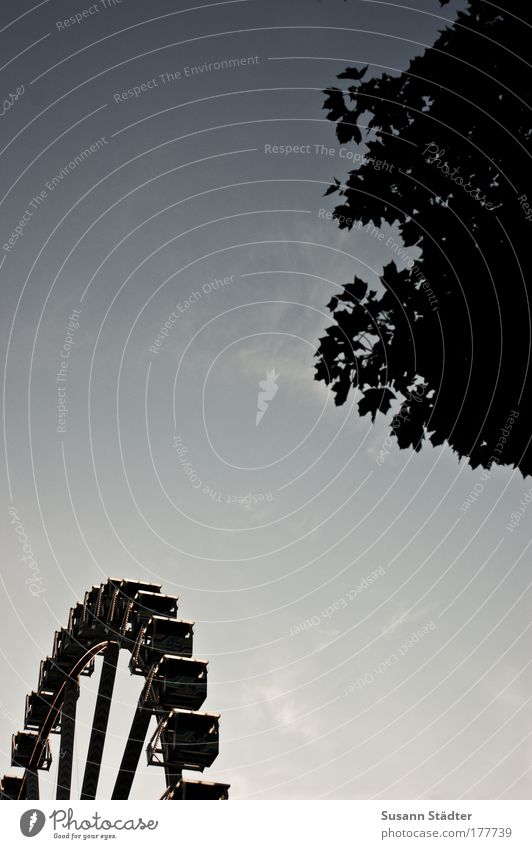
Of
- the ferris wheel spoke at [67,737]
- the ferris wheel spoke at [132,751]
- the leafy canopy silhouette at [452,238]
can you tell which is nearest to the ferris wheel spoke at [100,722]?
the ferris wheel spoke at [67,737]

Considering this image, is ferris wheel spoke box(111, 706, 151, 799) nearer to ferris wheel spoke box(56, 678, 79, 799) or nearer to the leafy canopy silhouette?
ferris wheel spoke box(56, 678, 79, 799)

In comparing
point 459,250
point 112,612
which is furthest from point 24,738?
point 459,250

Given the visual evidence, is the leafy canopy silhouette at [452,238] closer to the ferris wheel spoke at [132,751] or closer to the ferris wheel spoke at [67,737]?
the ferris wheel spoke at [132,751]

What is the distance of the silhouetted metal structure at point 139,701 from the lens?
1645cm

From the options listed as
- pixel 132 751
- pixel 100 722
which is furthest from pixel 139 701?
pixel 100 722

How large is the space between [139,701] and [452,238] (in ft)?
53.6

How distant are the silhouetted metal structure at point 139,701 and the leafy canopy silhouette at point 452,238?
1024 centimetres

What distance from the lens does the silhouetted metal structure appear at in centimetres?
1645

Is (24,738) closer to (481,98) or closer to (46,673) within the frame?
(46,673)

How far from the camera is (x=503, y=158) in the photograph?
8.66 meters

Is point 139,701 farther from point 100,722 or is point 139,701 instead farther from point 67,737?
point 67,737

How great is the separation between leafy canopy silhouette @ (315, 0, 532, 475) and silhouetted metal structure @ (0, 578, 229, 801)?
10.2 m
